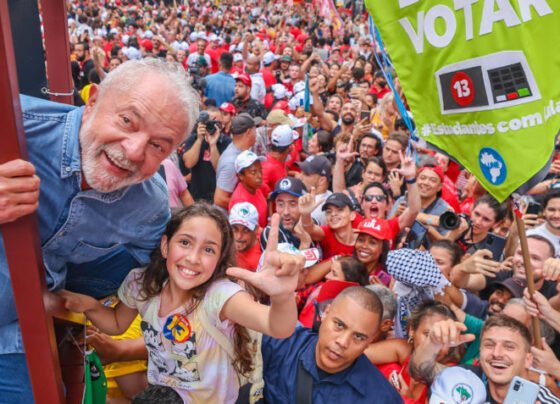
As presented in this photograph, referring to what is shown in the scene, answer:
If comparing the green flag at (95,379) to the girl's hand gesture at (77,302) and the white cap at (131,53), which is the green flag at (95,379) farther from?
the white cap at (131,53)

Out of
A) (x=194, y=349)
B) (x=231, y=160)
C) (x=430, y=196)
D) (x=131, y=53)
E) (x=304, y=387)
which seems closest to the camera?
(x=194, y=349)

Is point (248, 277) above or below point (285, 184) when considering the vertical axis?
above

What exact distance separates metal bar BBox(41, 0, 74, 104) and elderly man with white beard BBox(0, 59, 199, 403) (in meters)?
0.21

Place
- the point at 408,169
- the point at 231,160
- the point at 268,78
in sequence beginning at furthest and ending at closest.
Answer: the point at 268,78 → the point at 231,160 → the point at 408,169

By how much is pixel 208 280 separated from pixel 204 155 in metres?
3.67

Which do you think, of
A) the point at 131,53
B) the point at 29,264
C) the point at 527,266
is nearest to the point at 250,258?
the point at 527,266

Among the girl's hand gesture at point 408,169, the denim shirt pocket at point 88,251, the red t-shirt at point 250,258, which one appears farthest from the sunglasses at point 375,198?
the denim shirt pocket at point 88,251

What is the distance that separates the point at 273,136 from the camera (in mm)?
5746

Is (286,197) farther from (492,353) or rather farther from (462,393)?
(462,393)

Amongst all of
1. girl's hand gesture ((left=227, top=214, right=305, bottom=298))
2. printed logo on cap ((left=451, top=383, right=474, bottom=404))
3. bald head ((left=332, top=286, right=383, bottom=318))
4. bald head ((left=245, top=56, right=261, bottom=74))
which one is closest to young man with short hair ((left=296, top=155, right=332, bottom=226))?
bald head ((left=332, top=286, right=383, bottom=318))

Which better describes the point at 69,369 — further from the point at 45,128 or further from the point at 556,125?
the point at 556,125

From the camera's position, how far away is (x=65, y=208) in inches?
71.9

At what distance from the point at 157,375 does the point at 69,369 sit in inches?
13.3

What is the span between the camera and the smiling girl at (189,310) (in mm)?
2117
